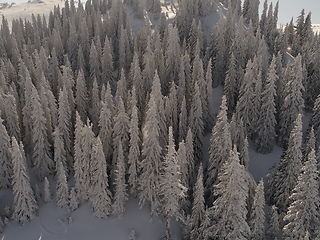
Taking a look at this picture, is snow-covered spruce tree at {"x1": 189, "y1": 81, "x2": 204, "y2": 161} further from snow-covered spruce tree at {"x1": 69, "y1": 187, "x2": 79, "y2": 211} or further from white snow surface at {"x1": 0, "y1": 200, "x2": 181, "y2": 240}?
snow-covered spruce tree at {"x1": 69, "y1": 187, "x2": 79, "y2": 211}

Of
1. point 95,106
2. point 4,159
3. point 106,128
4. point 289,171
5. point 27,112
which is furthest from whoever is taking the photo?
point 95,106

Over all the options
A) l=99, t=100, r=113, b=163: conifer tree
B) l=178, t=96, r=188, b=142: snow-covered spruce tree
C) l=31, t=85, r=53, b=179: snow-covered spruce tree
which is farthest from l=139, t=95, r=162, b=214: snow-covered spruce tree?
l=31, t=85, r=53, b=179: snow-covered spruce tree

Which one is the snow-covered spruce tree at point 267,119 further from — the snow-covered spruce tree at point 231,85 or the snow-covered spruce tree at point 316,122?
the snow-covered spruce tree at point 231,85

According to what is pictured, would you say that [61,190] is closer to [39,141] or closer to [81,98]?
[39,141]

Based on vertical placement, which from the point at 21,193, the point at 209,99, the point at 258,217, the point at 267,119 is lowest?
the point at 21,193

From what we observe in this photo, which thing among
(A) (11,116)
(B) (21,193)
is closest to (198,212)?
(B) (21,193)

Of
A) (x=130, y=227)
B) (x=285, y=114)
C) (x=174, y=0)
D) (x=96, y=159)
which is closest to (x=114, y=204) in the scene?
(x=130, y=227)
